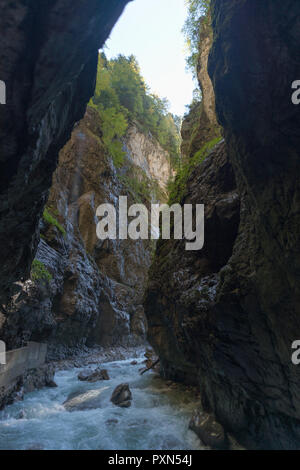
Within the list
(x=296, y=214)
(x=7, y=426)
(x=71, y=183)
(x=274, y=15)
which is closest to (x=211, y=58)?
(x=274, y=15)

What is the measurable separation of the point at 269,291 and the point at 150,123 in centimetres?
3473

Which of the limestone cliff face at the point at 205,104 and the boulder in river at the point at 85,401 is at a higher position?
the limestone cliff face at the point at 205,104

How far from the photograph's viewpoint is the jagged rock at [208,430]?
4.63 meters

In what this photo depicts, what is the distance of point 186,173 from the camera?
337 inches

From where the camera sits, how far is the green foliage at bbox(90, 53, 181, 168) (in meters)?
23.7

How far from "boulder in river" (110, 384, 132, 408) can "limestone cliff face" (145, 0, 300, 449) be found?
2.88m

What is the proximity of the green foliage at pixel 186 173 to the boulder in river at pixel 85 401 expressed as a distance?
6590mm

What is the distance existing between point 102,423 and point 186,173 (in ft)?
24.9

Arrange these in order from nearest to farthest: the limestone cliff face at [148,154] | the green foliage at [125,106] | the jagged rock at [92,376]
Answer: the jagged rock at [92,376]
the green foliage at [125,106]
the limestone cliff face at [148,154]

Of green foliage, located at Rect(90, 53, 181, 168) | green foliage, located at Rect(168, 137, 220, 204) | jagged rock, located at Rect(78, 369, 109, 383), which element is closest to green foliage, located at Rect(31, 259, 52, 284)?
jagged rock, located at Rect(78, 369, 109, 383)

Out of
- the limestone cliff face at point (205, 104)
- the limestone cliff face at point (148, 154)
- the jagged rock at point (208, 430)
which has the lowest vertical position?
the jagged rock at point (208, 430)

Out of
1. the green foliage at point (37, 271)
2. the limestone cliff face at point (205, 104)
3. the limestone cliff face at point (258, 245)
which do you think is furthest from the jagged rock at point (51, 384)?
the limestone cliff face at point (205, 104)

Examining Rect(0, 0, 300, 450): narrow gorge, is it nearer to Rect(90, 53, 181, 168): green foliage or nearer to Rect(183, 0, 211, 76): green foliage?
Rect(183, 0, 211, 76): green foliage

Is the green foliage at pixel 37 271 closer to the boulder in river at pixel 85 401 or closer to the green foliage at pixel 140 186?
the boulder in river at pixel 85 401
